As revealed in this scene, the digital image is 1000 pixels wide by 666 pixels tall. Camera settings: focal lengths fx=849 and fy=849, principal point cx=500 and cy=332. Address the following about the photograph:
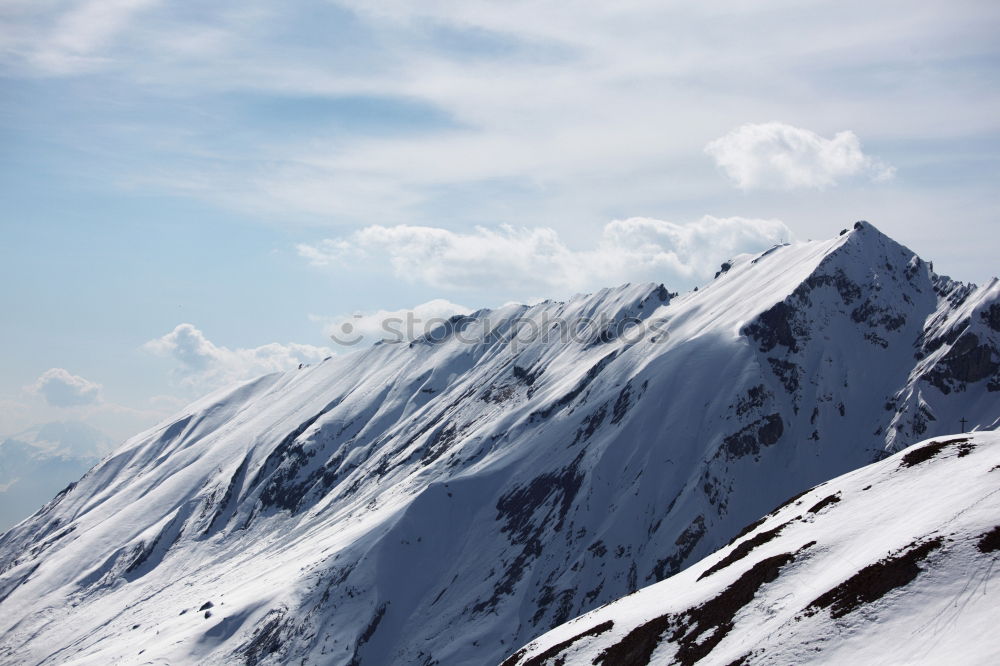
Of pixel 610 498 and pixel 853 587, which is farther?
pixel 610 498

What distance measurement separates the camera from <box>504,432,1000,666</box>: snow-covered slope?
130 ft

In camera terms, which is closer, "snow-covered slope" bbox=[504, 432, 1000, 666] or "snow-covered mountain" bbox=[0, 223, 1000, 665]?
"snow-covered slope" bbox=[504, 432, 1000, 666]

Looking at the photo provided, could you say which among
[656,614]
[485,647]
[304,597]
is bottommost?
[485,647]

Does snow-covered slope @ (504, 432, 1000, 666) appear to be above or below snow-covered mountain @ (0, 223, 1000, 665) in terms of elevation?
above

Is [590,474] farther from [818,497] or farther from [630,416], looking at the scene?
[818,497]

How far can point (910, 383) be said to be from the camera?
185m

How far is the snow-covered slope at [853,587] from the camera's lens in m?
39.8

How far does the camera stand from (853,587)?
147 ft

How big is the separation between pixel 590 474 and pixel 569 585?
27.0 meters

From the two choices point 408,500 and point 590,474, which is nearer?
point 590,474

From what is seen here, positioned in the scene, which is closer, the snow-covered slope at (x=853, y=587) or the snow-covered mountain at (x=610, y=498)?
the snow-covered slope at (x=853, y=587)

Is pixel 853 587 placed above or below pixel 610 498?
above

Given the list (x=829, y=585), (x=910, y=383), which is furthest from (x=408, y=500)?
(x=829, y=585)

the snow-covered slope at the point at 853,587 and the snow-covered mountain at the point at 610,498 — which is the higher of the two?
the snow-covered slope at the point at 853,587
